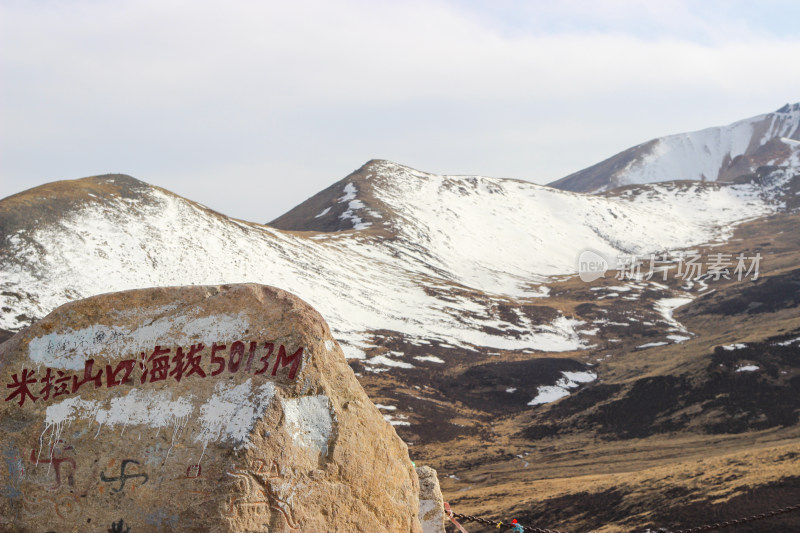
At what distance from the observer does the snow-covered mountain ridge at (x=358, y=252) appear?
66562mm

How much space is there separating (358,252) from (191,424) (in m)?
95.5

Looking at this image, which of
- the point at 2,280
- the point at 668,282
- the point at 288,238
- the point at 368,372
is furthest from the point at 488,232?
the point at 2,280

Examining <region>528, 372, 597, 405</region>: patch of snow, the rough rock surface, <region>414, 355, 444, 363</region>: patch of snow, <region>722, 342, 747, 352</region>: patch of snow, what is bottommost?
<region>528, 372, 597, 405</region>: patch of snow

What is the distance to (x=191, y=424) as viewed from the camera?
8.80 meters

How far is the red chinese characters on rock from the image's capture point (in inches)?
357

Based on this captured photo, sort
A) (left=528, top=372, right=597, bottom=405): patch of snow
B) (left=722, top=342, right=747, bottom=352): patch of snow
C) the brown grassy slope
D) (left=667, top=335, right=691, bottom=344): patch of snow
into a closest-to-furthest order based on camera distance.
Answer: the brown grassy slope, (left=722, top=342, right=747, bottom=352): patch of snow, (left=528, top=372, right=597, bottom=405): patch of snow, (left=667, top=335, right=691, bottom=344): patch of snow

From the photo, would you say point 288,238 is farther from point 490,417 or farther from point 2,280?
point 490,417

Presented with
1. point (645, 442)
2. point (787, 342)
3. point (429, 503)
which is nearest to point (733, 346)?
point (787, 342)

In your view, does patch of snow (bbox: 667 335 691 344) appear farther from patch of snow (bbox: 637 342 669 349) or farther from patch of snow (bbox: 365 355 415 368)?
patch of snow (bbox: 365 355 415 368)

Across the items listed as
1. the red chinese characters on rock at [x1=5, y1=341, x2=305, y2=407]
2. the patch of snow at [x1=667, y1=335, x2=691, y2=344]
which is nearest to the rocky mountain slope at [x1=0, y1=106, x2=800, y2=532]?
the patch of snow at [x1=667, y1=335, x2=691, y2=344]

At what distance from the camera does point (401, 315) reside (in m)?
81.6

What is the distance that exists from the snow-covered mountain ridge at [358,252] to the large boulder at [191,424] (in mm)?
51617

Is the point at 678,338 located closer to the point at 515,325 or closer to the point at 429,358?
the point at 515,325

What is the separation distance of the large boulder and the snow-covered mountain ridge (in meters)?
51.6
